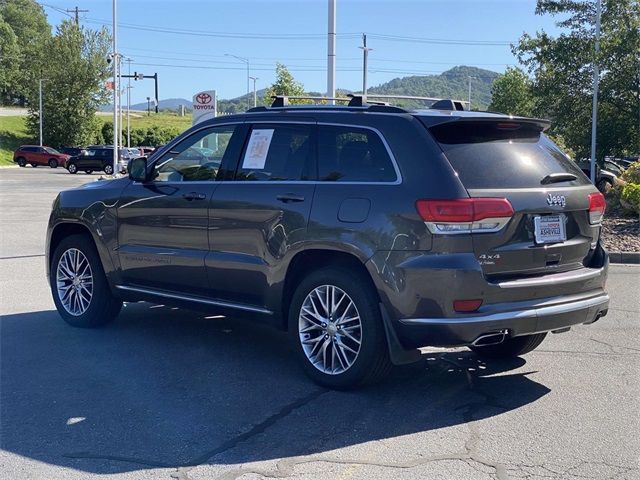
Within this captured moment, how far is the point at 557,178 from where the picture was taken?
5.34 m

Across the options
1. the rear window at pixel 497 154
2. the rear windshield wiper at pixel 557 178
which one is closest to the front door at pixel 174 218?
the rear window at pixel 497 154

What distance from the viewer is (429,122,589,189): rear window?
16.4 feet

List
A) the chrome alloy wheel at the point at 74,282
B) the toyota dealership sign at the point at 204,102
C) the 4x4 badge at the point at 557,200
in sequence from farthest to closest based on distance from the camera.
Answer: the toyota dealership sign at the point at 204,102 → the chrome alloy wheel at the point at 74,282 → the 4x4 badge at the point at 557,200

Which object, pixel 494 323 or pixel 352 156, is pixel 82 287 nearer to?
pixel 352 156

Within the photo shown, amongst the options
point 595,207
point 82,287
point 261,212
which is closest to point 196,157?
point 261,212

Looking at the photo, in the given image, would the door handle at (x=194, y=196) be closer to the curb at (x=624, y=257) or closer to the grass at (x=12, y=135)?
the curb at (x=624, y=257)

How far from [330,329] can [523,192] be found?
1.59 meters

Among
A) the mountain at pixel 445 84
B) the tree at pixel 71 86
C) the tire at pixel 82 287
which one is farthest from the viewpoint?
the mountain at pixel 445 84

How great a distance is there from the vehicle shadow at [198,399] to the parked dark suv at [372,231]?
35 cm

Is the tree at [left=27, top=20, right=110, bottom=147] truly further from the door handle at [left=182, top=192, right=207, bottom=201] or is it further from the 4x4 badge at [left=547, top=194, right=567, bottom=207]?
the 4x4 badge at [left=547, top=194, right=567, bottom=207]

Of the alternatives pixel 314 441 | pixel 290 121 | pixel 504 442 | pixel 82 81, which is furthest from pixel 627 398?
pixel 82 81

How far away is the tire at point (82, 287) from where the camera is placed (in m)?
7.12

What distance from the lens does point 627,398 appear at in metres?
5.35

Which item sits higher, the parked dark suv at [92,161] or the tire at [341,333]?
the parked dark suv at [92,161]
